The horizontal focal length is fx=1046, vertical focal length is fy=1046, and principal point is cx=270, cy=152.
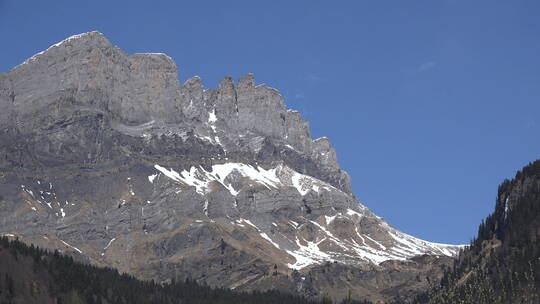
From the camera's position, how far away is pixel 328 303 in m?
163

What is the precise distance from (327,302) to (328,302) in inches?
40.6

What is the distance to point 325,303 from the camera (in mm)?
161250

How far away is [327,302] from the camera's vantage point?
162 metres

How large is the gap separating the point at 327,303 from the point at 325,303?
0.95 m

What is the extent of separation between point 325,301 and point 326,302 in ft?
1.71

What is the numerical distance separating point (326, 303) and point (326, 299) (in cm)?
111

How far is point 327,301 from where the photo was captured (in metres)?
163

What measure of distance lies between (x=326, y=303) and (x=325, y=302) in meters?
0.52

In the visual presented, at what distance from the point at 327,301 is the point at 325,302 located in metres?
0.95

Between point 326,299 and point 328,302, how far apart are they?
1227 millimetres

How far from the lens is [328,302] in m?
163

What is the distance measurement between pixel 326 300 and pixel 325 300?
0.89 m

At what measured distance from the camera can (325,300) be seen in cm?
16225

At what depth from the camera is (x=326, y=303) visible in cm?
16125
